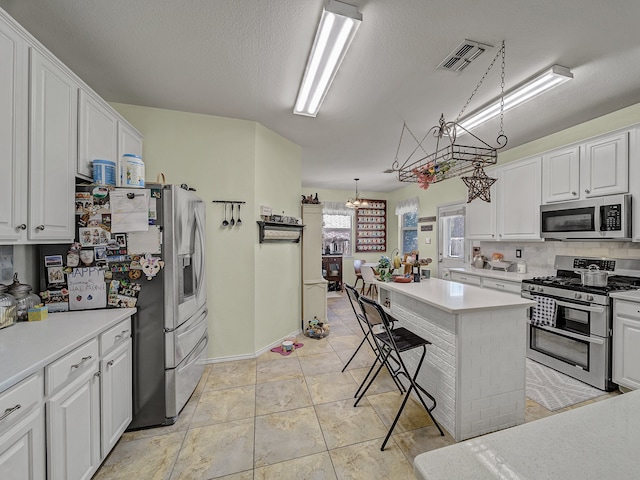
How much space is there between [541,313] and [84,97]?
14.4ft

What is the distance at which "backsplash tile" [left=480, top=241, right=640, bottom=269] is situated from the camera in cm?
283

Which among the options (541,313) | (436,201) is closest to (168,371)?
(541,313)

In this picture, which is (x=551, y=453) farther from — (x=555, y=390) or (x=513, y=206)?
(x=513, y=206)

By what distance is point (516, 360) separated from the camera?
196 centimetres

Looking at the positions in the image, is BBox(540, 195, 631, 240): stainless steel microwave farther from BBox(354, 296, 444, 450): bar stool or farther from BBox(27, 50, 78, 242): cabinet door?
BBox(27, 50, 78, 242): cabinet door

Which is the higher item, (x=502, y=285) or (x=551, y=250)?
(x=551, y=250)

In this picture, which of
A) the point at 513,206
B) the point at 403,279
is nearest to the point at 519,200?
the point at 513,206

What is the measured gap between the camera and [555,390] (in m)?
2.44

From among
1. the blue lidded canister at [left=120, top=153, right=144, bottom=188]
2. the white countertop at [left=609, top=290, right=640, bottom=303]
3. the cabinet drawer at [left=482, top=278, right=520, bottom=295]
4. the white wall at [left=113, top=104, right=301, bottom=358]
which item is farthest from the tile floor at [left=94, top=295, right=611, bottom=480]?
the blue lidded canister at [left=120, top=153, right=144, bottom=188]

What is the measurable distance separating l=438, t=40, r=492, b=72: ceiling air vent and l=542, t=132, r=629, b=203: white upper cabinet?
1.80 meters

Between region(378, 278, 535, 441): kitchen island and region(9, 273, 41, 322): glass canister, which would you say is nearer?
region(9, 273, 41, 322): glass canister

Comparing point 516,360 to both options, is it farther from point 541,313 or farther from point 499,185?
point 499,185

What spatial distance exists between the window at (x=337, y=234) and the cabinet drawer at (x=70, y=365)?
19.1ft

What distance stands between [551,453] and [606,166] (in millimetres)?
3293
